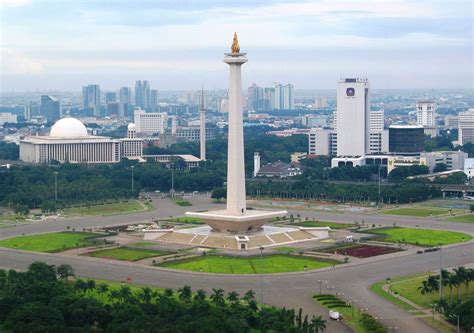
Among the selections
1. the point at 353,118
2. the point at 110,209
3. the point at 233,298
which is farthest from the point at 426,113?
the point at 233,298

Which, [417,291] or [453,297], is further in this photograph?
[417,291]

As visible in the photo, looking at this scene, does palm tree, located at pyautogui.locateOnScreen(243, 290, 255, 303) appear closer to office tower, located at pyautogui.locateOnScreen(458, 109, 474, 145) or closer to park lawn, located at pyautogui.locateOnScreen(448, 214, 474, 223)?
park lawn, located at pyautogui.locateOnScreen(448, 214, 474, 223)

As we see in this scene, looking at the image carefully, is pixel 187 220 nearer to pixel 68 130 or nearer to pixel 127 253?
pixel 127 253

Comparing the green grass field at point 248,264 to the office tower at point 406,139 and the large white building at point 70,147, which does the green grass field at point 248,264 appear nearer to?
the office tower at point 406,139

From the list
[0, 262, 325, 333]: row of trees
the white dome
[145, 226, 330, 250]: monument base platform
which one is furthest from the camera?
the white dome

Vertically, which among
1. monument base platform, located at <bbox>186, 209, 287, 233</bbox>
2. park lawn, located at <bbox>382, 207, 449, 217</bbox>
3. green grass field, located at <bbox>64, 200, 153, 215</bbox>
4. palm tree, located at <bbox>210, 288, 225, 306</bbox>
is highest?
monument base platform, located at <bbox>186, 209, 287, 233</bbox>

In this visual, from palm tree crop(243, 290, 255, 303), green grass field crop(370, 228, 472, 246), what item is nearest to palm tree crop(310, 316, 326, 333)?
palm tree crop(243, 290, 255, 303)
